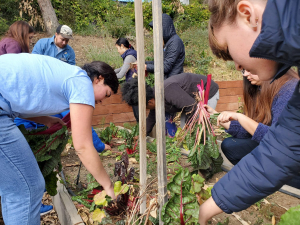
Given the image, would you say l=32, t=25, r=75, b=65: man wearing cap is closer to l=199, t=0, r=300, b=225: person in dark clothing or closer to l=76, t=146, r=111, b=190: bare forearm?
l=76, t=146, r=111, b=190: bare forearm

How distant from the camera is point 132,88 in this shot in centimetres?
337

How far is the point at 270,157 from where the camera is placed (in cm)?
109

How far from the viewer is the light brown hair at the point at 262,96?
2.27m

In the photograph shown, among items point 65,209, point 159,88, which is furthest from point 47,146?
point 159,88

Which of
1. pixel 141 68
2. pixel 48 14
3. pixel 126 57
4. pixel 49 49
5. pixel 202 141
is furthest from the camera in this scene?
pixel 48 14

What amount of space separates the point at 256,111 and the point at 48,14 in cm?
841

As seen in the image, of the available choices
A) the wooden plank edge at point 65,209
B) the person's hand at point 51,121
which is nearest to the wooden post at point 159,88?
the wooden plank edge at point 65,209

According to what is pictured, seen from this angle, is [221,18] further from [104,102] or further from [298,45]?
[104,102]

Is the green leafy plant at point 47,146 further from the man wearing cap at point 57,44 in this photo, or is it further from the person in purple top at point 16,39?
the man wearing cap at point 57,44

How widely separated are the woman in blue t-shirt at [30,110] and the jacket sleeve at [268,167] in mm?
976

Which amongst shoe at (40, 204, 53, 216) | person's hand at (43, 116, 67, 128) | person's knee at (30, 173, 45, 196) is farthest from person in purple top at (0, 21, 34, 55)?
person's knee at (30, 173, 45, 196)

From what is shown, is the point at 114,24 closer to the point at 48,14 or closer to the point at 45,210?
the point at 48,14

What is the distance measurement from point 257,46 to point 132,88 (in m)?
2.58

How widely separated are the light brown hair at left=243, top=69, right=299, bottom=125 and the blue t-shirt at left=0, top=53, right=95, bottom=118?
1592 millimetres
